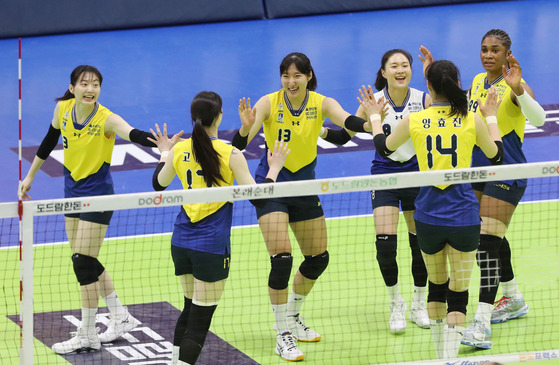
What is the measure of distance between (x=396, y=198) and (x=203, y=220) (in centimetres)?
227

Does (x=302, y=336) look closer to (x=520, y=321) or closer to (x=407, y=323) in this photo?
(x=407, y=323)

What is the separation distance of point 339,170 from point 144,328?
5517 millimetres

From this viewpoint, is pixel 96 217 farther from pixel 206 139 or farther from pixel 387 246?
pixel 387 246

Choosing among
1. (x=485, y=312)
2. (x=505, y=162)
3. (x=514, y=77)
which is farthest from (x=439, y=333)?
(x=514, y=77)

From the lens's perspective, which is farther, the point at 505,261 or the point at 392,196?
the point at 505,261

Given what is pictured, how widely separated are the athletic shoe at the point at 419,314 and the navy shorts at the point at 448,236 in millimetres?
1577

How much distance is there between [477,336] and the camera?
28.5 feet

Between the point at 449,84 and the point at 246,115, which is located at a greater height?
the point at 449,84

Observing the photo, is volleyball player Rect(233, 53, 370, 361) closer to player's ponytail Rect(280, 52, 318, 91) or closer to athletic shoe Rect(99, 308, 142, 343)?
player's ponytail Rect(280, 52, 318, 91)

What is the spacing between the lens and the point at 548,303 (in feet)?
31.9

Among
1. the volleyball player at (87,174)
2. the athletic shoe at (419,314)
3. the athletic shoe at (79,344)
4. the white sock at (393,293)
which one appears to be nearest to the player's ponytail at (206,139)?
the volleyball player at (87,174)

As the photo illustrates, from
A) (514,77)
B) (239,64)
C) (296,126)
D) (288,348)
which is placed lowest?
(288,348)

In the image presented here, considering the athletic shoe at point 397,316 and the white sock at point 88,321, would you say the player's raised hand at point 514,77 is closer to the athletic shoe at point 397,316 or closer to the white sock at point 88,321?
the athletic shoe at point 397,316

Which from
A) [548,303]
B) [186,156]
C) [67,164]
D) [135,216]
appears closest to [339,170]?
[135,216]
